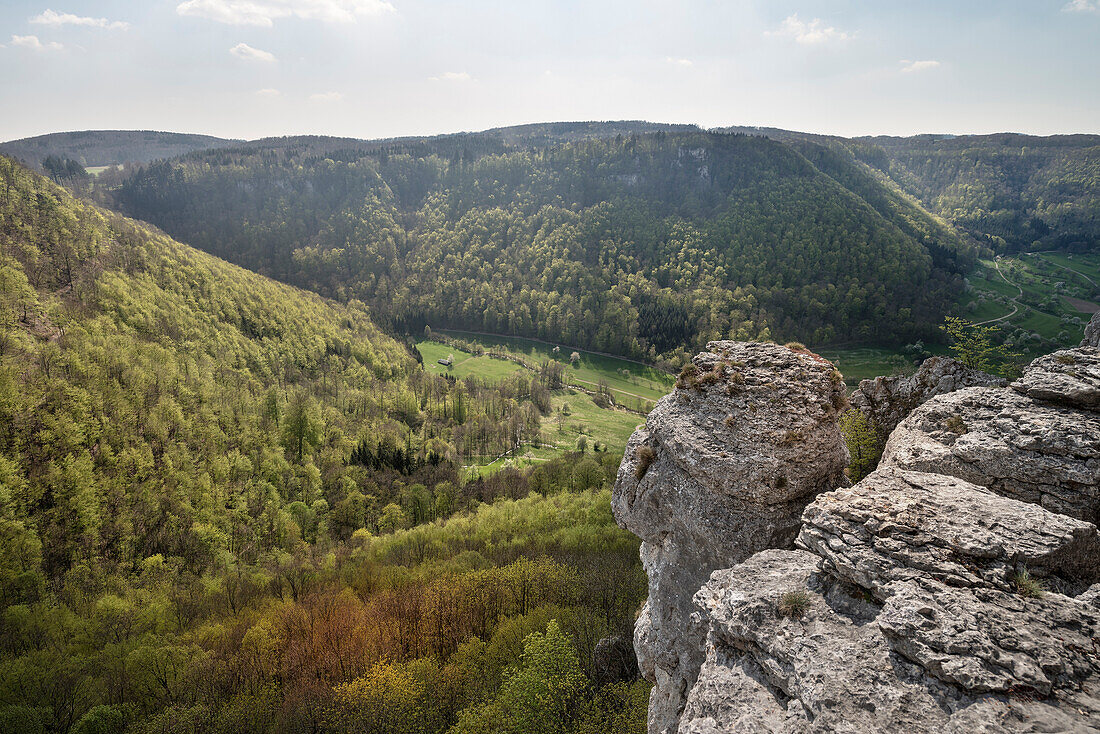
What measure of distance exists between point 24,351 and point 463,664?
296 ft

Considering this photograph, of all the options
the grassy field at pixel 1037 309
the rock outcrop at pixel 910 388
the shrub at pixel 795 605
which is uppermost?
the rock outcrop at pixel 910 388

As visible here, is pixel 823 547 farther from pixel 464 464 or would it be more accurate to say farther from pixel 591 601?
pixel 464 464

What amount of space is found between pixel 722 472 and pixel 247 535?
92.8 metres

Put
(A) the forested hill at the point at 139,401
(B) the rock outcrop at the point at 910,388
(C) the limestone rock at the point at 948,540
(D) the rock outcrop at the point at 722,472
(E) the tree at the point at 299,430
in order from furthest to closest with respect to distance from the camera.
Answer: (E) the tree at the point at 299,430
(A) the forested hill at the point at 139,401
(B) the rock outcrop at the point at 910,388
(D) the rock outcrop at the point at 722,472
(C) the limestone rock at the point at 948,540

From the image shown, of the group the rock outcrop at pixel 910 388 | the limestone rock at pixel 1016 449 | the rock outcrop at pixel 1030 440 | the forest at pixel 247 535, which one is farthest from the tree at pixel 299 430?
the limestone rock at pixel 1016 449

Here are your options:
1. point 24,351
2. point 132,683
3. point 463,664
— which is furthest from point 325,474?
point 463,664

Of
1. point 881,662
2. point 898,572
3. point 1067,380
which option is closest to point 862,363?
point 1067,380

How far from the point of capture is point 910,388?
2806cm

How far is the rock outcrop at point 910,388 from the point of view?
2559 cm

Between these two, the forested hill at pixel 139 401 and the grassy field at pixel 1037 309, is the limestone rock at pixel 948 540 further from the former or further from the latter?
the grassy field at pixel 1037 309

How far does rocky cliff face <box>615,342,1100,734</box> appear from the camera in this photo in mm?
9562

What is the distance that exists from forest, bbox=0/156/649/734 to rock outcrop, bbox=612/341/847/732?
59.6ft

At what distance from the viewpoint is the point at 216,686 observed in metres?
43.2

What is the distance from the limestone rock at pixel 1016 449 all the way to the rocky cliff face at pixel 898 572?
49 mm
